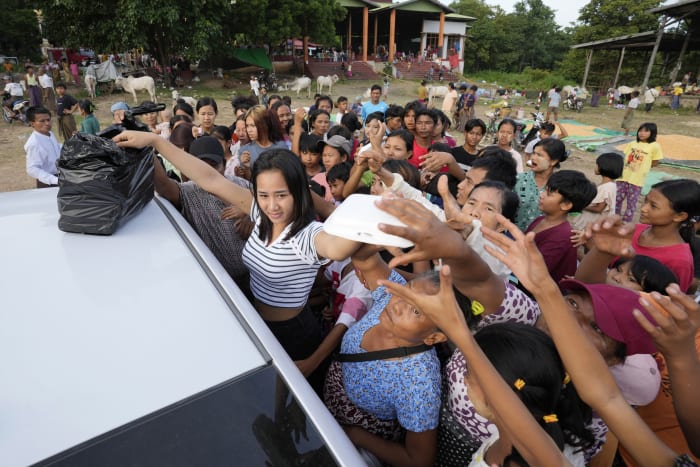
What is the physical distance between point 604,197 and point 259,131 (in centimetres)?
370

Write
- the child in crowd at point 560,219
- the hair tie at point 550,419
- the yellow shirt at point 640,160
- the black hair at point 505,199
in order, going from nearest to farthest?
the hair tie at point 550,419 → the black hair at point 505,199 → the child in crowd at point 560,219 → the yellow shirt at point 640,160

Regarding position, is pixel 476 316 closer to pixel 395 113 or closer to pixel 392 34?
pixel 395 113

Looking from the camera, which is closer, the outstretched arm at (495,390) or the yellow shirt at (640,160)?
the outstretched arm at (495,390)

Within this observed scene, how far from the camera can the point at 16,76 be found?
18531 millimetres

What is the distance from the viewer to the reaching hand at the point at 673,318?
1.10 meters

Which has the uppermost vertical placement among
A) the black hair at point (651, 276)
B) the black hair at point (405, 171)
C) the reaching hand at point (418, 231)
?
the reaching hand at point (418, 231)

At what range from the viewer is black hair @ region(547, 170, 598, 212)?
8.94 ft

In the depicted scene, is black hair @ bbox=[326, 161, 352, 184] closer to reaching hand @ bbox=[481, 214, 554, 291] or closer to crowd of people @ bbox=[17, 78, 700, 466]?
crowd of people @ bbox=[17, 78, 700, 466]

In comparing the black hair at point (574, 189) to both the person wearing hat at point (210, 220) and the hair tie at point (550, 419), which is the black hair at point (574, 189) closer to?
the hair tie at point (550, 419)

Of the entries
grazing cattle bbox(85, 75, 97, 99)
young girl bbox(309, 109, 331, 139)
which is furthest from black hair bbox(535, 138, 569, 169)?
grazing cattle bbox(85, 75, 97, 99)

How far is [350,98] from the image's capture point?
862 inches

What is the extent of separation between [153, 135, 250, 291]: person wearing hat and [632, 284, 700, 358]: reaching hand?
6.39 ft

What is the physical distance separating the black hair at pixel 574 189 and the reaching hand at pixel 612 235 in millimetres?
1045

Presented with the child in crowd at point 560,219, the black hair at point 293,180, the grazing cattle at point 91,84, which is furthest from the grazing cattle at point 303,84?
the black hair at point 293,180
